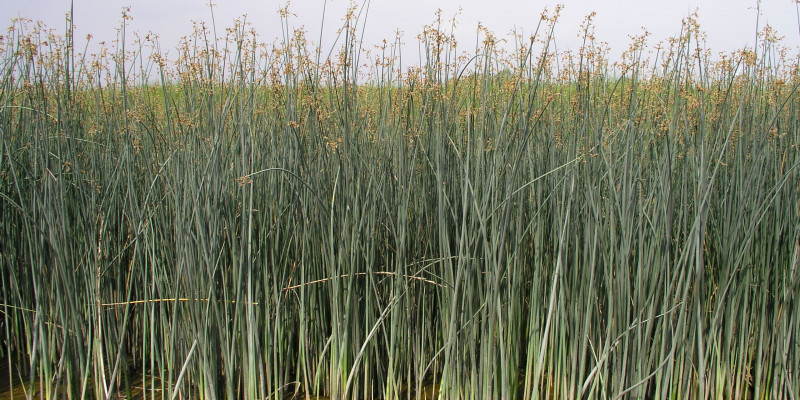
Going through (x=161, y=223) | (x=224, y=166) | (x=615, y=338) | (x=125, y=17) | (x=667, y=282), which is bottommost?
(x=615, y=338)

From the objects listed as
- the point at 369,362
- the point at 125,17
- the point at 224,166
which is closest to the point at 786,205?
the point at 369,362

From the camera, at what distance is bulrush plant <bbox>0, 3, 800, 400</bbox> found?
7.76ft

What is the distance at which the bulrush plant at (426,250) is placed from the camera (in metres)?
2.37

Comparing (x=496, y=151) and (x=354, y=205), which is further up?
(x=496, y=151)

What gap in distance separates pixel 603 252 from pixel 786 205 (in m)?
0.95

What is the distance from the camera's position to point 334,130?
302 centimetres

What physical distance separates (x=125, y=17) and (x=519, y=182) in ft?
5.93

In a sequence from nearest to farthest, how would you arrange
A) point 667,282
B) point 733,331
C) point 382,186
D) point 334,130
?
point 667,282, point 733,331, point 382,186, point 334,130

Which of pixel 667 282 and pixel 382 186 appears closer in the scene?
pixel 667 282

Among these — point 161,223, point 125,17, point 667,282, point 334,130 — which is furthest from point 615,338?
point 125,17

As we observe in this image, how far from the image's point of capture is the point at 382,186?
281 centimetres

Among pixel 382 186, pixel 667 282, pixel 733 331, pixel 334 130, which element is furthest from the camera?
pixel 334 130

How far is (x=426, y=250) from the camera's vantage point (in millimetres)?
2826

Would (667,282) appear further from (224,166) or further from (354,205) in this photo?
(224,166)
